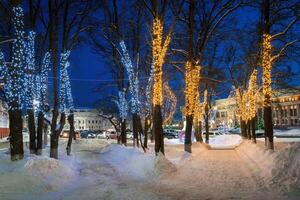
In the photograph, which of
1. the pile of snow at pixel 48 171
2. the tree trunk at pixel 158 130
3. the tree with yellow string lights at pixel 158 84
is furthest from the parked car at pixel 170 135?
the pile of snow at pixel 48 171

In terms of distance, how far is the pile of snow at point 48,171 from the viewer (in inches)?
602

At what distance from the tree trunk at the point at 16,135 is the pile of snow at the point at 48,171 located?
5.94ft

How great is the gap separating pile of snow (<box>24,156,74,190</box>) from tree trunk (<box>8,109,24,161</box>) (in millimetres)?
1809

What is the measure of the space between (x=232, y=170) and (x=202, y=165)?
104 inches

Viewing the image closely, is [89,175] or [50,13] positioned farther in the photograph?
[50,13]

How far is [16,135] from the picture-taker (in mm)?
18250

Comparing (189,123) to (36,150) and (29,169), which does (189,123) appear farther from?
(29,169)

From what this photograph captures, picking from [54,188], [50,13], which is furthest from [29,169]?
[50,13]

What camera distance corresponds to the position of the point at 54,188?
587 inches

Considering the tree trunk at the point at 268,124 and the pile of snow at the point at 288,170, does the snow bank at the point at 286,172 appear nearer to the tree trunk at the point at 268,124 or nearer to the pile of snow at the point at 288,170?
the pile of snow at the point at 288,170

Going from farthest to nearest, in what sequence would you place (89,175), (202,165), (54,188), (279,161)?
(202,165)
(89,175)
(279,161)
(54,188)

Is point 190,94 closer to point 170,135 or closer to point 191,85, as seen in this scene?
point 191,85

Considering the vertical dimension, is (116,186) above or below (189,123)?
below

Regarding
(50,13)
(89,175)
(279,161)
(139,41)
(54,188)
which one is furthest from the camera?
(139,41)
